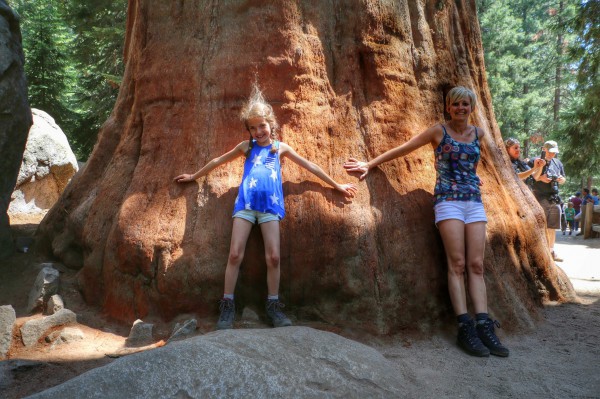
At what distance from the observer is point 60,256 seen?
502 cm

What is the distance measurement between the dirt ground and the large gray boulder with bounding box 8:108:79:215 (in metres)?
5.71

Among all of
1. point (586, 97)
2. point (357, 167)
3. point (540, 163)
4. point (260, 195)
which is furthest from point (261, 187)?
point (586, 97)

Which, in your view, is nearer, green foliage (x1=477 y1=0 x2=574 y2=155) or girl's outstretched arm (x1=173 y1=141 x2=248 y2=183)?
girl's outstretched arm (x1=173 y1=141 x2=248 y2=183)

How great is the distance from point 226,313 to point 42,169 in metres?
8.37

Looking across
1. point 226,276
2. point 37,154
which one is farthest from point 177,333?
point 37,154

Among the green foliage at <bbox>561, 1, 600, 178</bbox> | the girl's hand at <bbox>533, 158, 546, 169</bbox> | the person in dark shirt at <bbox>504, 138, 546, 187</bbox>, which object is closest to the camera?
the person in dark shirt at <bbox>504, 138, 546, 187</bbox>

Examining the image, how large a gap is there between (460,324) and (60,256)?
3.85 meters

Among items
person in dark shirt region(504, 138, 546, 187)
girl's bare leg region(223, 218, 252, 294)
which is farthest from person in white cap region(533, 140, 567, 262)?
girl's bare leg region(223, 218, 252, 294)

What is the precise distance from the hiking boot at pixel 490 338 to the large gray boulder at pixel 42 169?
9099 millimetres

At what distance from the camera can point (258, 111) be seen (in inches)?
157

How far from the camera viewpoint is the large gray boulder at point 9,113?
497 cm

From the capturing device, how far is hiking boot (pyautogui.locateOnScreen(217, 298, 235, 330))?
3.70 m

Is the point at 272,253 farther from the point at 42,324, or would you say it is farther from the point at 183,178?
the point at 42,324

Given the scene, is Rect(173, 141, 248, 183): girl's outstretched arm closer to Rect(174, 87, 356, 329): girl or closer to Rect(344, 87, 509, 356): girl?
Rect(174, 87, 356, 329): girl
